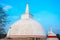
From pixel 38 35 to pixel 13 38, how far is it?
9.09ft

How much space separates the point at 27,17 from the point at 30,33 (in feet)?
8.05

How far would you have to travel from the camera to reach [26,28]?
22.0 meters

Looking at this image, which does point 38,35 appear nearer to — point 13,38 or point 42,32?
point 42,32

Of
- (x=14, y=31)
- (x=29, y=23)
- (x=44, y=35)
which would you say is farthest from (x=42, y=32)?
(x=14, y=31)

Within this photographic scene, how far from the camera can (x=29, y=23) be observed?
74.1 ft

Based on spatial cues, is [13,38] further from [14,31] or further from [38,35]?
[38,35]

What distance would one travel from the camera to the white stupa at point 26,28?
21.7 m

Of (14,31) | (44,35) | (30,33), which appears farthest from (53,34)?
(14,31)

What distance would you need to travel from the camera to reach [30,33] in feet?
70.8

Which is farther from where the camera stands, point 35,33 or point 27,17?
point 27,17

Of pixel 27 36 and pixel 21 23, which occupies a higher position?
pixel 21 23

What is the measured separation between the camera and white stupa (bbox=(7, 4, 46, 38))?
2167 centimetres

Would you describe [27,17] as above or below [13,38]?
above

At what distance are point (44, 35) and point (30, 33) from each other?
6.37 ft
